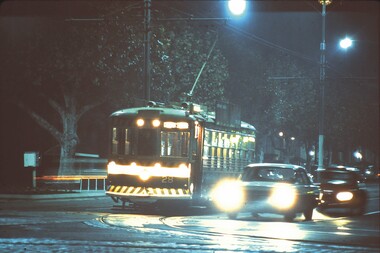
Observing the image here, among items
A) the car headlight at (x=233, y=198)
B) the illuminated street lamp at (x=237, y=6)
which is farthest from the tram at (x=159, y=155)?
the illuminated street lamp at (x=237, y=6)

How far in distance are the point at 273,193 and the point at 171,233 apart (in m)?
4.90

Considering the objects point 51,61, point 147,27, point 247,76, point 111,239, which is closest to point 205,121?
point 147,27

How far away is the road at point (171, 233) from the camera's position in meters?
13.3

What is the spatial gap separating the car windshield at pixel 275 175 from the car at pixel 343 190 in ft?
13.2

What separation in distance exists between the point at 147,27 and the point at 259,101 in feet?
97.4

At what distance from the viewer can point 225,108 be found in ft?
85.7

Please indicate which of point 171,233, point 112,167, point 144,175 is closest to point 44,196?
point 112,167

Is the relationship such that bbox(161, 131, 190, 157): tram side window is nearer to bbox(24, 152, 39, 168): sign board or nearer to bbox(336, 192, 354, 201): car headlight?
bbox(336, 192, 354, 201): car headlight

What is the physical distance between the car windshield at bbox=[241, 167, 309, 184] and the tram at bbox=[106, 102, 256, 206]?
2.03 meters

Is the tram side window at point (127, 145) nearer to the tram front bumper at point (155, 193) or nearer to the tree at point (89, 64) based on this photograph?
the tram front bumper at point (155, 193)

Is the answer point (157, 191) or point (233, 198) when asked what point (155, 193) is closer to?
point (157, 191)

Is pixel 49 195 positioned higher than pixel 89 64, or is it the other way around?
pixel 89 64

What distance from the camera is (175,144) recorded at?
2306 cm

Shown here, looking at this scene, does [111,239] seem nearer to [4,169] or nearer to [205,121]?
[205,121]
